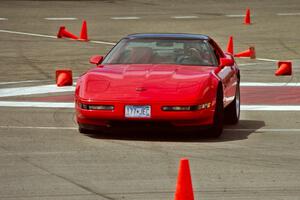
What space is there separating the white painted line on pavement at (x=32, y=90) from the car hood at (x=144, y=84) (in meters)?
4.89

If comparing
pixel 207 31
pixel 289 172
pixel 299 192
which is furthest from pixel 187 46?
pixel 207 31

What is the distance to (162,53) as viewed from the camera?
49.6 feet

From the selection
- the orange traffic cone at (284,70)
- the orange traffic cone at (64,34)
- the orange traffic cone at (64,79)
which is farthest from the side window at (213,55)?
the orange traffic cone at (64,34)

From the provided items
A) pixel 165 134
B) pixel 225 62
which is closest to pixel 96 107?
pixel 165 134

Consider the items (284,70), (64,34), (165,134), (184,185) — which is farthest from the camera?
(64,34)

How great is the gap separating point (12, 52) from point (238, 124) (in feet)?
40.9

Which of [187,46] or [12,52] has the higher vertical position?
[187,46]

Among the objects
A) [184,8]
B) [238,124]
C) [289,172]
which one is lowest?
[184,8]

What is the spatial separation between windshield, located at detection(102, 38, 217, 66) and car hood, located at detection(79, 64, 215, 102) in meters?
0.42

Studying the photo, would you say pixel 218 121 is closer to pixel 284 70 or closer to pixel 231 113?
pixel 231 113

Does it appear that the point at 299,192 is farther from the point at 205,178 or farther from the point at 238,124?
the point at 238,124

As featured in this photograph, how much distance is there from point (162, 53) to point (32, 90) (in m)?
5.13

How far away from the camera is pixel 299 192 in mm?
10078

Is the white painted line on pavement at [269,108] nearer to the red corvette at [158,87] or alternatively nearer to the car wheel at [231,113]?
the car wheel at [231,113]
